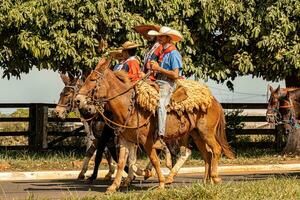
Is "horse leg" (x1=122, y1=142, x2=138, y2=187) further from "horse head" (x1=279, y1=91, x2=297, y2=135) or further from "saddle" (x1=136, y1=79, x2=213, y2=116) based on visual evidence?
"horse head" (x1=279, y1=91, x2=297, y2=135)

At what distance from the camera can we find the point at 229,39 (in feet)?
69.4

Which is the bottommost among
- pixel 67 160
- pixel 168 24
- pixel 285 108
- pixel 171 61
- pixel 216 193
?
pixel 67 160

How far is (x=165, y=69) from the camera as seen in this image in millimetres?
12453

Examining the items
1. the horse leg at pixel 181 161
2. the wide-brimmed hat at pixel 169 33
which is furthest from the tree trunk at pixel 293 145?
the wide-brimmed hat at pixel 169 33

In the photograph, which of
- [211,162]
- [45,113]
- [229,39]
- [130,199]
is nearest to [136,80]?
[211,162]

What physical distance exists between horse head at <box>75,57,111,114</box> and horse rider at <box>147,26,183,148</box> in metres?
0.88

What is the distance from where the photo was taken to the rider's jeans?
1234 centimetres

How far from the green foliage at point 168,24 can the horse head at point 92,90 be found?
6090mm

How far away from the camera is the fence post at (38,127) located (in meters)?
23.8

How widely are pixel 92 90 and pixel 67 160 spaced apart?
8084mm

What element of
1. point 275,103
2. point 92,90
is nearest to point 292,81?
point 275,103

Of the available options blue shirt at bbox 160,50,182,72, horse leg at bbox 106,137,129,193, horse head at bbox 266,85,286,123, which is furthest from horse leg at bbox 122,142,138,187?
horse head at bbox 266,85,286,123

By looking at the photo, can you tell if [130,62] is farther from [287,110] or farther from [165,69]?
[287,110]

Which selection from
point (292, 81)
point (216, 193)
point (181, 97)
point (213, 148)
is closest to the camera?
point (216, 193)
